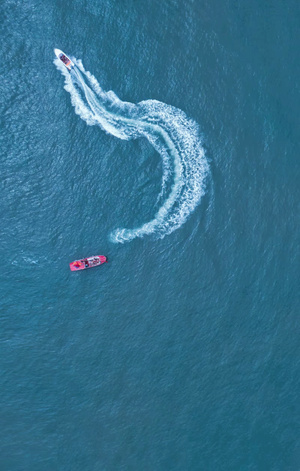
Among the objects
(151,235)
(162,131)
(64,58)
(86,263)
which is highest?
(64,58)

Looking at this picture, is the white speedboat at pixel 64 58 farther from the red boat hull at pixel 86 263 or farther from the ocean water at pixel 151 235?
the red boat hull at pixel 86 263

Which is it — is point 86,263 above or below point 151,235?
below

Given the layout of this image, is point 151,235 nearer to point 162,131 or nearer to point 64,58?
point 162,131

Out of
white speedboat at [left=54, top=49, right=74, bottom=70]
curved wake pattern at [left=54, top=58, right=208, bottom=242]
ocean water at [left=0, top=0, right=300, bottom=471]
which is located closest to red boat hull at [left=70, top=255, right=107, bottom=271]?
ocean water at [left=0, top=0, right=300, bottom=471]

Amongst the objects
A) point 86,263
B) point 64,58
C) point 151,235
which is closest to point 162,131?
point 151,235

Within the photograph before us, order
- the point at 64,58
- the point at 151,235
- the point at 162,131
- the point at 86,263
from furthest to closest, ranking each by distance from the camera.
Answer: the point at 162,131, the point at 151,235, the point at 64,58, the point at 86,263

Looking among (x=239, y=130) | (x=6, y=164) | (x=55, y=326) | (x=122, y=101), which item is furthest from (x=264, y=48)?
(x=55, y=326)

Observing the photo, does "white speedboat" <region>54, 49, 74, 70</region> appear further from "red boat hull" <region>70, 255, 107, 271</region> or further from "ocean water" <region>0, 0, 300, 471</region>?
"red boat hull" <region>70, 255, 107, 271</region>
